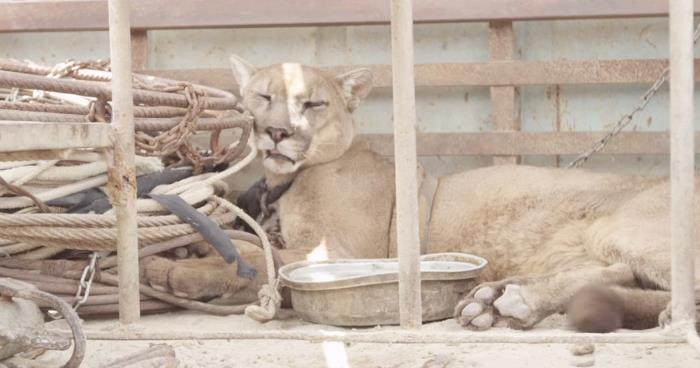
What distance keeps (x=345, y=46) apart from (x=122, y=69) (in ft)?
7.60

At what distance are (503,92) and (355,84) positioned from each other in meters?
0.79

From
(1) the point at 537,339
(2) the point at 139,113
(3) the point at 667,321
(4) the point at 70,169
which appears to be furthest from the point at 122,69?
(3) the point at 667,321

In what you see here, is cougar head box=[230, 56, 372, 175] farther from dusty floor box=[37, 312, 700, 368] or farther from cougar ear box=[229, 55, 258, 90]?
dusty floor box=[37, 312, 700, 368]

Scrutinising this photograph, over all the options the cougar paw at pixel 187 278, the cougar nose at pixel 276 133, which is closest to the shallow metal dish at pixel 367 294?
the cougar paw at pixel 187 278

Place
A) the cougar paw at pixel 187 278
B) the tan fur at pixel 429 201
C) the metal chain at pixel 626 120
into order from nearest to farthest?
the cougar paw at pixel 187 278
the tan fur at pixel 429 201
the metal chain at pixel 626 120

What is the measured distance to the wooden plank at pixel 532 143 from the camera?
5.62 m

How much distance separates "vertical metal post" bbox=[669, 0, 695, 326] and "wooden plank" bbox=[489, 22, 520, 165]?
2041 millimetres

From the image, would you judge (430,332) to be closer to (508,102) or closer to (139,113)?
(139,113)

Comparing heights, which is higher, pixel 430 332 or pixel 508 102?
pixel 508 102

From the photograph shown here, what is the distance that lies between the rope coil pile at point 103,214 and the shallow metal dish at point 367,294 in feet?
0.48

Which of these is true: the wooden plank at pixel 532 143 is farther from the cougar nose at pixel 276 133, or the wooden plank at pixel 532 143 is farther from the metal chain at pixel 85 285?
the metal chain at pixel 85 285

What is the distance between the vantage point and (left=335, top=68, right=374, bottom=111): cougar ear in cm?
561

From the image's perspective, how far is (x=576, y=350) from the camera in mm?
3621

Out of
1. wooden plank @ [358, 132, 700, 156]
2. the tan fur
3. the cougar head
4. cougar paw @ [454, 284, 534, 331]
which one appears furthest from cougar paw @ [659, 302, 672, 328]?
the cougar head
